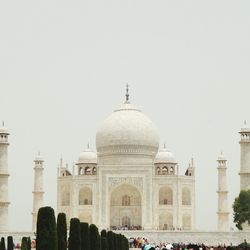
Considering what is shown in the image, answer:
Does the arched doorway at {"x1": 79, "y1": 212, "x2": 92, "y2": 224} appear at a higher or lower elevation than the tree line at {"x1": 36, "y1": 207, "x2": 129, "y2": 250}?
higher

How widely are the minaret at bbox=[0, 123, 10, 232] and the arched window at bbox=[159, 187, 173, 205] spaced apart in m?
9.29

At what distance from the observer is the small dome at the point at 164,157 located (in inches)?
2005

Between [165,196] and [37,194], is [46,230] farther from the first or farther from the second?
[165,196]

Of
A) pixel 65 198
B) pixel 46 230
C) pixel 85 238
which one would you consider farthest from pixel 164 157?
pixel 46 230

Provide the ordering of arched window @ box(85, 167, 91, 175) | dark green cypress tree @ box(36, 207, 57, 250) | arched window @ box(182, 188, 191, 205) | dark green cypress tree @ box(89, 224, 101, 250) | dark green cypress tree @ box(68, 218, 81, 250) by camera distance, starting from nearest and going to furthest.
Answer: dark green cypress tree @ box(36, 207, 57, 250) < dark green cypress tree @ box(68, 218, 81, 250) < dark green cypress tree @ box(89, 224, 101, 250) < arched window @ box(182, 188, 191, 205) < arched window @ box(85, 167, 91, 175)

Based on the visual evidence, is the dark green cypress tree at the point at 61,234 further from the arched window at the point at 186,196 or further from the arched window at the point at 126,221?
the arched window at the point at 186,196

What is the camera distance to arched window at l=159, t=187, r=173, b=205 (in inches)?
1959

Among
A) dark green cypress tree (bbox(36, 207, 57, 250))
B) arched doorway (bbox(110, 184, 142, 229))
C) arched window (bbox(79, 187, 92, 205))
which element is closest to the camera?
dark green cypress tree (bbox(36, 207, 57, 250))

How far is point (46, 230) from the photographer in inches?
687

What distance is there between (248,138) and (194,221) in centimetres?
602

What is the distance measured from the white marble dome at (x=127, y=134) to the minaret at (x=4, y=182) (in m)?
6.96

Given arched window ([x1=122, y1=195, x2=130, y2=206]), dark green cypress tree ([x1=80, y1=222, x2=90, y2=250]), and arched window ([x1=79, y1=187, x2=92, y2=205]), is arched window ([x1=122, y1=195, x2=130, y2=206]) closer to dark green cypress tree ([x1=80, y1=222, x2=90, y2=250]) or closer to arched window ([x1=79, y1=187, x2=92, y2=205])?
arched window ([x1=79, y1=187, x2=92, y2=205])

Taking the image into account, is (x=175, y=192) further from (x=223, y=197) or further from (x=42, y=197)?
(x=42, y=197)

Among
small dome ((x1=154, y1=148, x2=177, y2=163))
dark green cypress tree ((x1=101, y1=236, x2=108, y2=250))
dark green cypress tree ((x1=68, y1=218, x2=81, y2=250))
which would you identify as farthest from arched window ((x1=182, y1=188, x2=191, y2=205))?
dark green cypress tree ((x1=68, y1=218, x2=81, y2=250))
